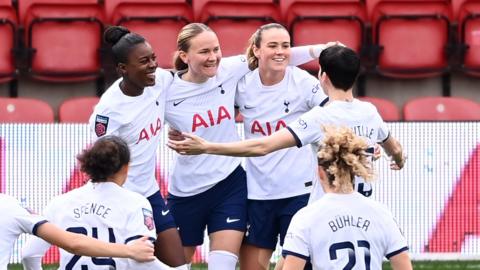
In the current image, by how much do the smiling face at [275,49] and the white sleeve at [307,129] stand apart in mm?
1164

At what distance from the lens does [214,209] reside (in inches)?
349

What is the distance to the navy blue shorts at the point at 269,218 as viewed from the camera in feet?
28.9

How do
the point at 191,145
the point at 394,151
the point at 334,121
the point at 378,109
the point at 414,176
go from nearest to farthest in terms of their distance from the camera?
the point at 334,121 < the point at 191,145 < the point at 394,151 < the point at 414,176 < the point at 378,109

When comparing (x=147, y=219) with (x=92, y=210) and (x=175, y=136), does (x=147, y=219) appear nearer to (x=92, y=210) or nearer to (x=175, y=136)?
(x=92, y=210)

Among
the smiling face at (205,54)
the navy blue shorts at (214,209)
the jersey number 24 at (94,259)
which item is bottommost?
the navy blue shorts at (214,209)

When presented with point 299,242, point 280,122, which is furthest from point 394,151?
point 299,242

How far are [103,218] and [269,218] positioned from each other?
89.7 inches

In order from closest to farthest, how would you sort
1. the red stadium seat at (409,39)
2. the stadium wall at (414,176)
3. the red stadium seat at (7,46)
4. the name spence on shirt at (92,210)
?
1. the name spence on shirt at (92,210)
2. the stadium wall at (414,176)
3. the red stadium seat at (7,46)
4. the red stadium seat at (409,39)

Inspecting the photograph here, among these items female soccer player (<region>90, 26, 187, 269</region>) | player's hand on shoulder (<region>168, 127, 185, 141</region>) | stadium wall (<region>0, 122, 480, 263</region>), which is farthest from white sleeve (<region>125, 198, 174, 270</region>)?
stadium wall (<region>0, 122, 480, 263</region>)

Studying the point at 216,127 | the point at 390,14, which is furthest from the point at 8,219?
the point at 390,14

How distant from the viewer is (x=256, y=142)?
7.64m

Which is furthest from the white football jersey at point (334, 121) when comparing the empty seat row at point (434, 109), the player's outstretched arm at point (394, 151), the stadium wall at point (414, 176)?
the empty seat row at point (434, 109)

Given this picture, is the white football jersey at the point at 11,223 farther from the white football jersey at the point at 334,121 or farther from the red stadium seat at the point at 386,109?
the red stadium seat at the point at 386,109

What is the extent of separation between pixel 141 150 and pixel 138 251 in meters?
1.84
